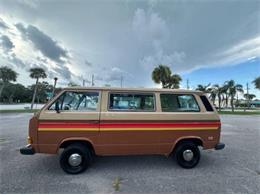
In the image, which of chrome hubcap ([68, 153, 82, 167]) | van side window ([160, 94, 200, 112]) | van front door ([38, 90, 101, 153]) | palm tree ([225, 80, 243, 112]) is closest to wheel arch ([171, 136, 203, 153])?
van side window ([160, 94, 200, 112])

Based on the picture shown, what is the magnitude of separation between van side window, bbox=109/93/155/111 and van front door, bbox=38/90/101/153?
1.25ft

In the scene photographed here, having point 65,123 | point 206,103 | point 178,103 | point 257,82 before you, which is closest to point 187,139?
point 178,103

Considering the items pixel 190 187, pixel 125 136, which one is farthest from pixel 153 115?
pixel 190 187

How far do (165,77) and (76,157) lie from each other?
2806cm

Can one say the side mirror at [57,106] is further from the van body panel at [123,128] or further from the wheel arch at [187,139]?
the wheel arch at [187,139]

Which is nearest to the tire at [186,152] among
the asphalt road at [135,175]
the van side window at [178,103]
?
the asphalt road at [135,175]

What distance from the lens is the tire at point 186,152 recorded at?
4.12 meters

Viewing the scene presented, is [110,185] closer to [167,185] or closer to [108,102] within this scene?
[167,185]

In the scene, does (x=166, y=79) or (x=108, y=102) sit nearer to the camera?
(x=108, y=102)

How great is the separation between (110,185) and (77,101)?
1998mm

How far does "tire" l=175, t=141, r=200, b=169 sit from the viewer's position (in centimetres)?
412

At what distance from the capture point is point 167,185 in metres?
3.31

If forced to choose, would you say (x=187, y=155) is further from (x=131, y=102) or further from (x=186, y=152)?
(x=131, y=102)

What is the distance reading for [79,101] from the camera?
390 cm
